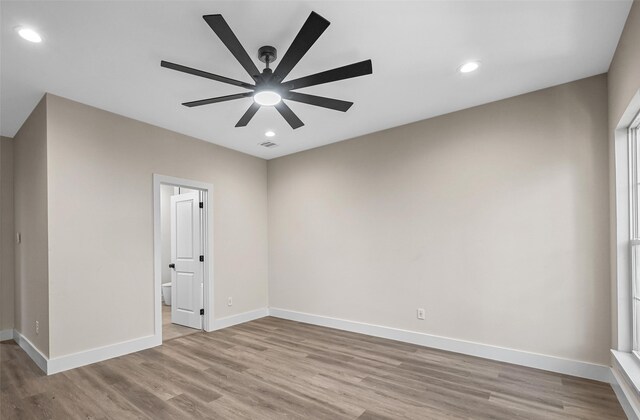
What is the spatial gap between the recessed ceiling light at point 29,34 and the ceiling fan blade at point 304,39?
1728mm

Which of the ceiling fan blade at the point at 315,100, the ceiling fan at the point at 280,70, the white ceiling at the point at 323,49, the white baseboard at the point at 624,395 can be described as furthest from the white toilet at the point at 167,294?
the white baseboard at the point at 624,395

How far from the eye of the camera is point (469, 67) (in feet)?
9.12

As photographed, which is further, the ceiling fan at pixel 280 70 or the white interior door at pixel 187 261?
the white interior door at pixel 187 261

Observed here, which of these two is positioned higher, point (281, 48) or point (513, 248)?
point (281, 48)

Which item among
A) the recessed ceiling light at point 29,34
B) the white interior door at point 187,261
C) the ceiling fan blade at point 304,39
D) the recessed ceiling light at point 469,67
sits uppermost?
the recessed ceiling light at point 29,34

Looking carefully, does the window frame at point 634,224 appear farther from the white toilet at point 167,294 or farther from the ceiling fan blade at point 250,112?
the white toilet at point 167,294

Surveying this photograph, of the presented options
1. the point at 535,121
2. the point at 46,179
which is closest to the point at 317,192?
the point at 535,121

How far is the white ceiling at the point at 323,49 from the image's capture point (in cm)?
207

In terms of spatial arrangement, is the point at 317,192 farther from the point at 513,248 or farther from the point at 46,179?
the point at 46,179

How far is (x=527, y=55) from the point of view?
8.57 feet

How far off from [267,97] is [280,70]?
35 cm

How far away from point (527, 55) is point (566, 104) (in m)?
0.88

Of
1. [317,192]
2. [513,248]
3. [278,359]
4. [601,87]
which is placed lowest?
[278,359]

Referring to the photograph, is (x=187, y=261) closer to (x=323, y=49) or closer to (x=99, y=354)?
(x=99, y=354)
